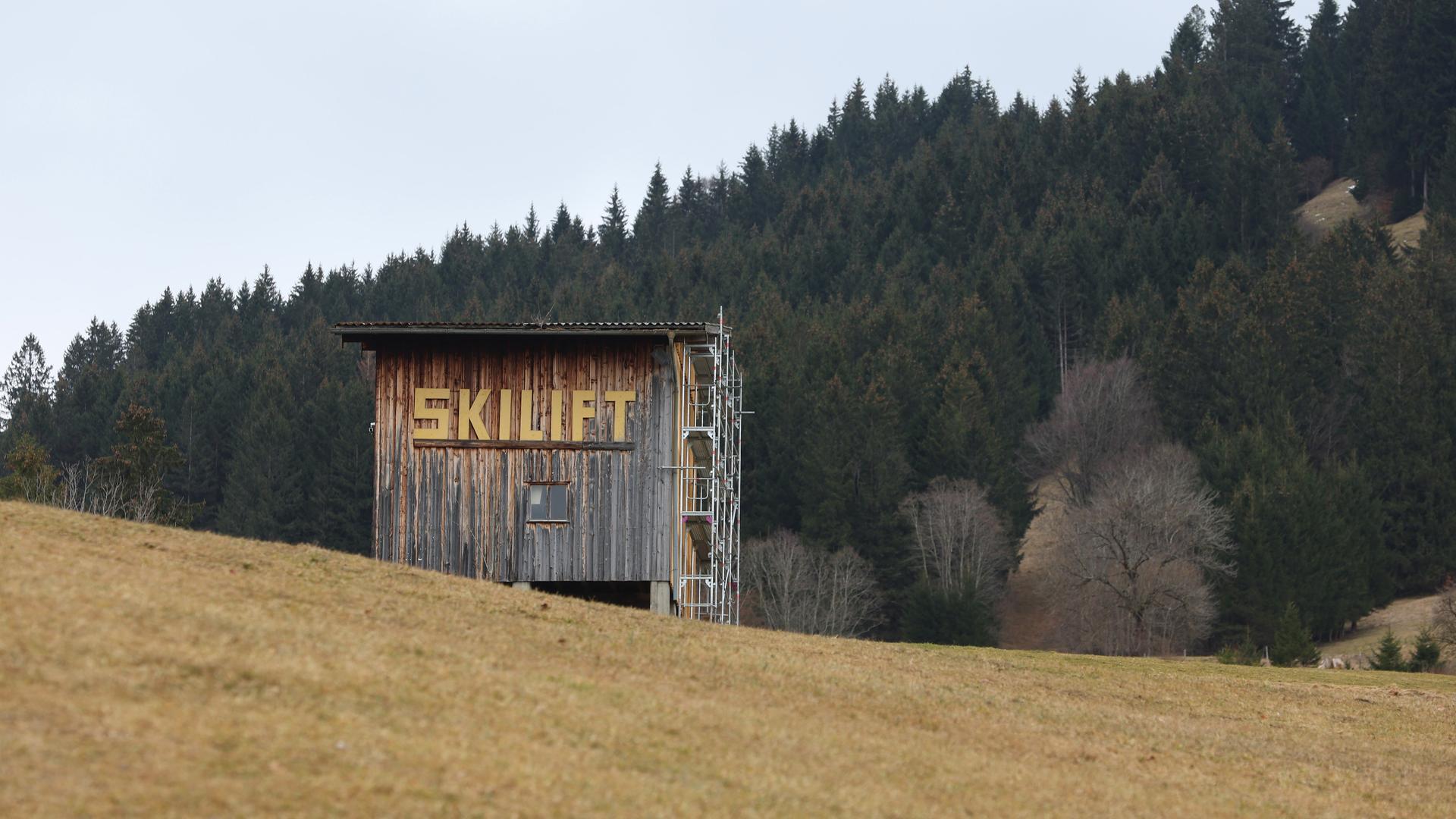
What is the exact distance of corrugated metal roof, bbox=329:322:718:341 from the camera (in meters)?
42.2

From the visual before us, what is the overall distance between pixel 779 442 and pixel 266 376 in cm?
4613

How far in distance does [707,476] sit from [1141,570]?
36.3 meters

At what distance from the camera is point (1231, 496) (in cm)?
8944

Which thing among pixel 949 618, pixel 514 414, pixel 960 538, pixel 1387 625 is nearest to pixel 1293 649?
pixel 949 618

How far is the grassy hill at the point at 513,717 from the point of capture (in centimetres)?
1584

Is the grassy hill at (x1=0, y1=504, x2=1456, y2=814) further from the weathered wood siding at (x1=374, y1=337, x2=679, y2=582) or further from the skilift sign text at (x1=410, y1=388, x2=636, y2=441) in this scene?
the skilift sign text at (x1=410, y1=388, x2=636, y2=441)

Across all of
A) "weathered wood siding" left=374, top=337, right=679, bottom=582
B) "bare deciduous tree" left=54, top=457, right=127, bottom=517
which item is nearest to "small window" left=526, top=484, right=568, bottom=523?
"weathered wood siding" left=374, top=337, right=679, bottom=582

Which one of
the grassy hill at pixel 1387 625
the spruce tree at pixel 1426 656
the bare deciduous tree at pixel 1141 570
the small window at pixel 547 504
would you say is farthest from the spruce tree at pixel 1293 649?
the small window at pixel 547 504

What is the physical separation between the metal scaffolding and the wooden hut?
138 cm

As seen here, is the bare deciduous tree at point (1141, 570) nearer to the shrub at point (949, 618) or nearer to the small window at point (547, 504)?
the shrub at point (949, 618)

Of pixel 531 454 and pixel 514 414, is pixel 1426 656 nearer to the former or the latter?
pixel 531 454

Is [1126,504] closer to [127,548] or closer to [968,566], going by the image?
[968,566]

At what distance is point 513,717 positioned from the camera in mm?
19094

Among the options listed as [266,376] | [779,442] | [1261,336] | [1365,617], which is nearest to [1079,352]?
[1261,336]
